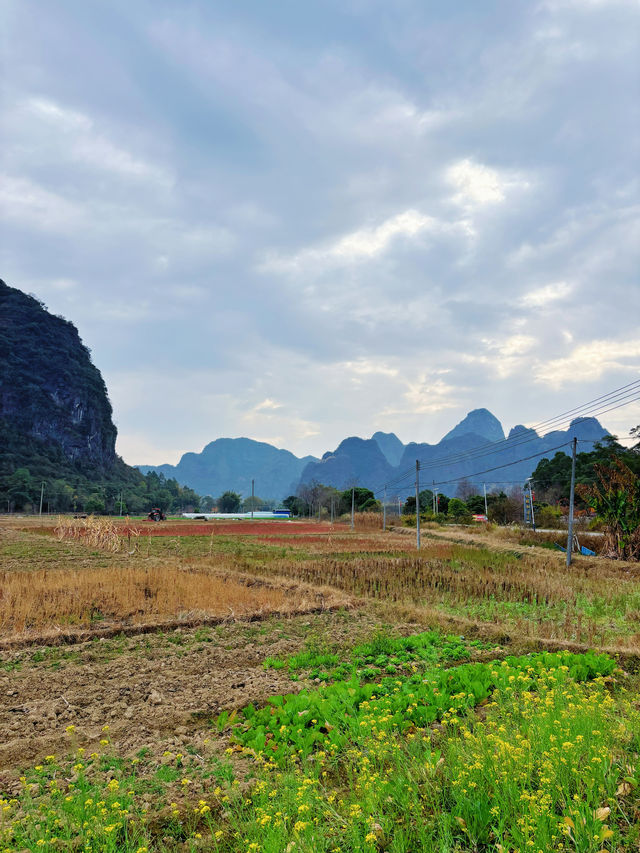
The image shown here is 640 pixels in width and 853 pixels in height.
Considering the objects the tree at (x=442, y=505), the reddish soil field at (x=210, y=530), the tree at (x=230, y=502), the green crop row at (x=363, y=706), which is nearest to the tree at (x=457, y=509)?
the tree at (x=442, y=505)

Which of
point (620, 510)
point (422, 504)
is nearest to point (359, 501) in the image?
point (422, 504)

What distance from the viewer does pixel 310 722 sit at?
585 centimetres

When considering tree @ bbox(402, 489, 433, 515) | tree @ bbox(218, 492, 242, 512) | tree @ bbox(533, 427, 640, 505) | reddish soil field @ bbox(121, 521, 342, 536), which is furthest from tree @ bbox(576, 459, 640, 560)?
tree @ bbox(218, 492, 242, 512)

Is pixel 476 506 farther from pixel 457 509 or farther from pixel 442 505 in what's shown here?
pixel 442 505

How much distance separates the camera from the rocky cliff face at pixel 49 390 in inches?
4958

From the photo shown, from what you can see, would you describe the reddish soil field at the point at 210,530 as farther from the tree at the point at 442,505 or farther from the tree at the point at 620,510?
the tree at the point at 442,505

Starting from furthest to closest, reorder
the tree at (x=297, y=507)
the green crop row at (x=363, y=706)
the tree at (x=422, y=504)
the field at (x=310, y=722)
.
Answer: the tree at (x=297, y=507), the tree at (x=422, y=504), the green crop row at (x=363, y=706), the field at (x=310, y=722)

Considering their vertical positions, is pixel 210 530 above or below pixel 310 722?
below

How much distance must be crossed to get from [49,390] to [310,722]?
152 meters

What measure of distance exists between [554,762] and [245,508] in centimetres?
16818

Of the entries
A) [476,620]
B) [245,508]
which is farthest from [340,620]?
[245,508]

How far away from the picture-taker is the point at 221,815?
4.04m

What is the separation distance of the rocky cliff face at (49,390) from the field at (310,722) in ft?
392

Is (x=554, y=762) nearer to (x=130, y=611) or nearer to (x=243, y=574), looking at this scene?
(x=130, y=611)
